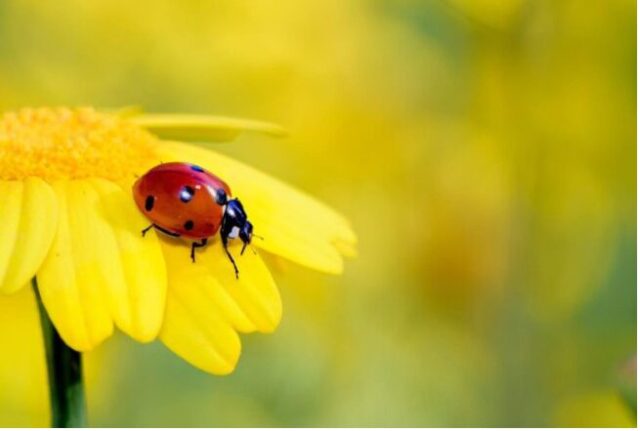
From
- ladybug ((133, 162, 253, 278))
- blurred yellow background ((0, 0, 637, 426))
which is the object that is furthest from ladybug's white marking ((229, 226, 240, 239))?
blurred yellow background ((0, 0, 637, 426))

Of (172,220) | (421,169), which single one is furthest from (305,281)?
(172,220)

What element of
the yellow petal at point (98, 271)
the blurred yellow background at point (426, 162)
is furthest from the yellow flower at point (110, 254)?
the blurred yellow background at point (426, 162)

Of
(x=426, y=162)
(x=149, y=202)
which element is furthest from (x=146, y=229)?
(x=426, y=162)

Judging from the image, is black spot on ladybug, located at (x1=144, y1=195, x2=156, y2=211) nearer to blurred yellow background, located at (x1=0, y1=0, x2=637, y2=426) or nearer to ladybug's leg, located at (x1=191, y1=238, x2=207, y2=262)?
ladybug's leg, located at (x1=191, y1=238, x2=207, y2=262)

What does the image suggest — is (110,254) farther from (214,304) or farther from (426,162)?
(426,162)

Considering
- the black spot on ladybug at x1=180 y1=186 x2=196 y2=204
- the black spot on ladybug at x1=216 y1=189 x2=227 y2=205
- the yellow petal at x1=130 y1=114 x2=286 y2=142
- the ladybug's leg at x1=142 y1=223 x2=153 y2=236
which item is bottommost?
the ladybug's leg at x1=142 y1=223 x2=153 y2=236

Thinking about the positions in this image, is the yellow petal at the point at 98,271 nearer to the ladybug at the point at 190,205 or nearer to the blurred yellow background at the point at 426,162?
the ladybug at the point at 190,205
